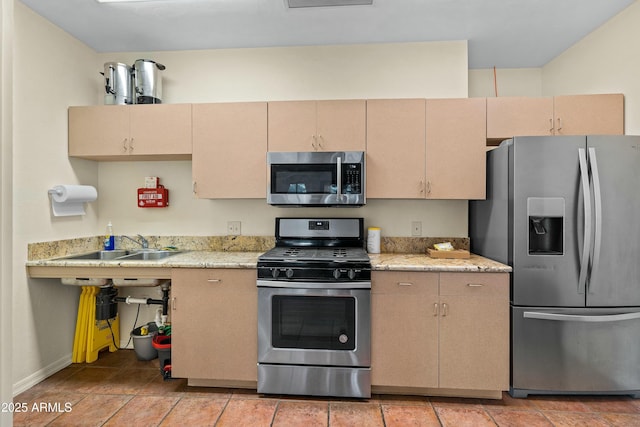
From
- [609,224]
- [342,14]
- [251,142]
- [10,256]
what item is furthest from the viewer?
[251,142]

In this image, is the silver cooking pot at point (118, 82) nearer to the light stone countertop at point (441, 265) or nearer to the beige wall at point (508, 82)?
the light stone countertop at point (441, 265)

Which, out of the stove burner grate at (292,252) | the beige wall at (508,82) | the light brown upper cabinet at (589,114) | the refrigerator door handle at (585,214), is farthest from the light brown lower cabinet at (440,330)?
the beige wall at (508,82)

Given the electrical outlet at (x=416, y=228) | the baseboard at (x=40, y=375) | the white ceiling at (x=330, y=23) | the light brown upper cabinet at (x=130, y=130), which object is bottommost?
the baseboard at (x=40, y=375)

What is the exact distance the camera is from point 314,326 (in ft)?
7.30

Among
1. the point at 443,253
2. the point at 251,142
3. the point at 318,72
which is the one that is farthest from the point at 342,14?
the point at 443,253

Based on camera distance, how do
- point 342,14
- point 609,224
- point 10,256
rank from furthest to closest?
point 342,14
point 609,224
point 10,256

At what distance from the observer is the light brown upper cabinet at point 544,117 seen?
2504 millimetres

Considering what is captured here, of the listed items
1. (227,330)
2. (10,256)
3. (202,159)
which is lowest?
Result: (227,330)

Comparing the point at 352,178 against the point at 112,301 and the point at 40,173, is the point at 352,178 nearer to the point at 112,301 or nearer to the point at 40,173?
the point at 112,301

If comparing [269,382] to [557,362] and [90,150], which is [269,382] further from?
[90,150]

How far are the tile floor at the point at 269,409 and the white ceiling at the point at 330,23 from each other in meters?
2.73

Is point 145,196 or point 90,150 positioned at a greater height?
point 90,150

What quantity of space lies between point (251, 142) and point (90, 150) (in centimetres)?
135

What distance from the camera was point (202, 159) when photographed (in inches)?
103
